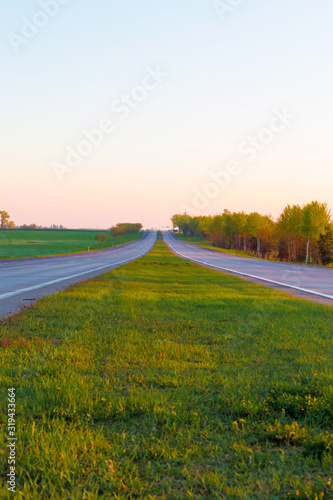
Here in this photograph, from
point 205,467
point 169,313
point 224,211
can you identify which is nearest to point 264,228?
point 224,211

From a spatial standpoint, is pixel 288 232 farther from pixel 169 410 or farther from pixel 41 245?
pixel 169 410

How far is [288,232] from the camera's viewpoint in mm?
75938

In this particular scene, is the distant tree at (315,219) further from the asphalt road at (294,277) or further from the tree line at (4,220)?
the tree line at (4,220)

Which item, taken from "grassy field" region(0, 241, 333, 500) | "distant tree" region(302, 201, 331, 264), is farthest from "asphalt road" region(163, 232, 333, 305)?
"distant tree" region(302, 201, 331, 264)

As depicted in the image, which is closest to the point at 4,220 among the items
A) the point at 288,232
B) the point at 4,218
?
the point at 4,218

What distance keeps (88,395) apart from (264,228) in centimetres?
8604

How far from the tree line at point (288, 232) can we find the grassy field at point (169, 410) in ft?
173

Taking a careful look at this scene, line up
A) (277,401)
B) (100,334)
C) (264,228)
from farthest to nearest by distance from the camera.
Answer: (264,228), (100,334), (277,401)

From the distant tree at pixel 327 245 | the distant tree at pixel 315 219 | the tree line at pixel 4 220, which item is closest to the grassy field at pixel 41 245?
the tree line at pixel 4 220

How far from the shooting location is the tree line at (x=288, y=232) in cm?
5612

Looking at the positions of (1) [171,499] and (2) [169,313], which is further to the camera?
(2) [169,313]

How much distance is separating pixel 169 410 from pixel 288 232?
255 ft

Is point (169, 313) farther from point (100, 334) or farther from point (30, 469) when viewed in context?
point (30, 469)

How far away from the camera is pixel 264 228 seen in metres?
85.6
